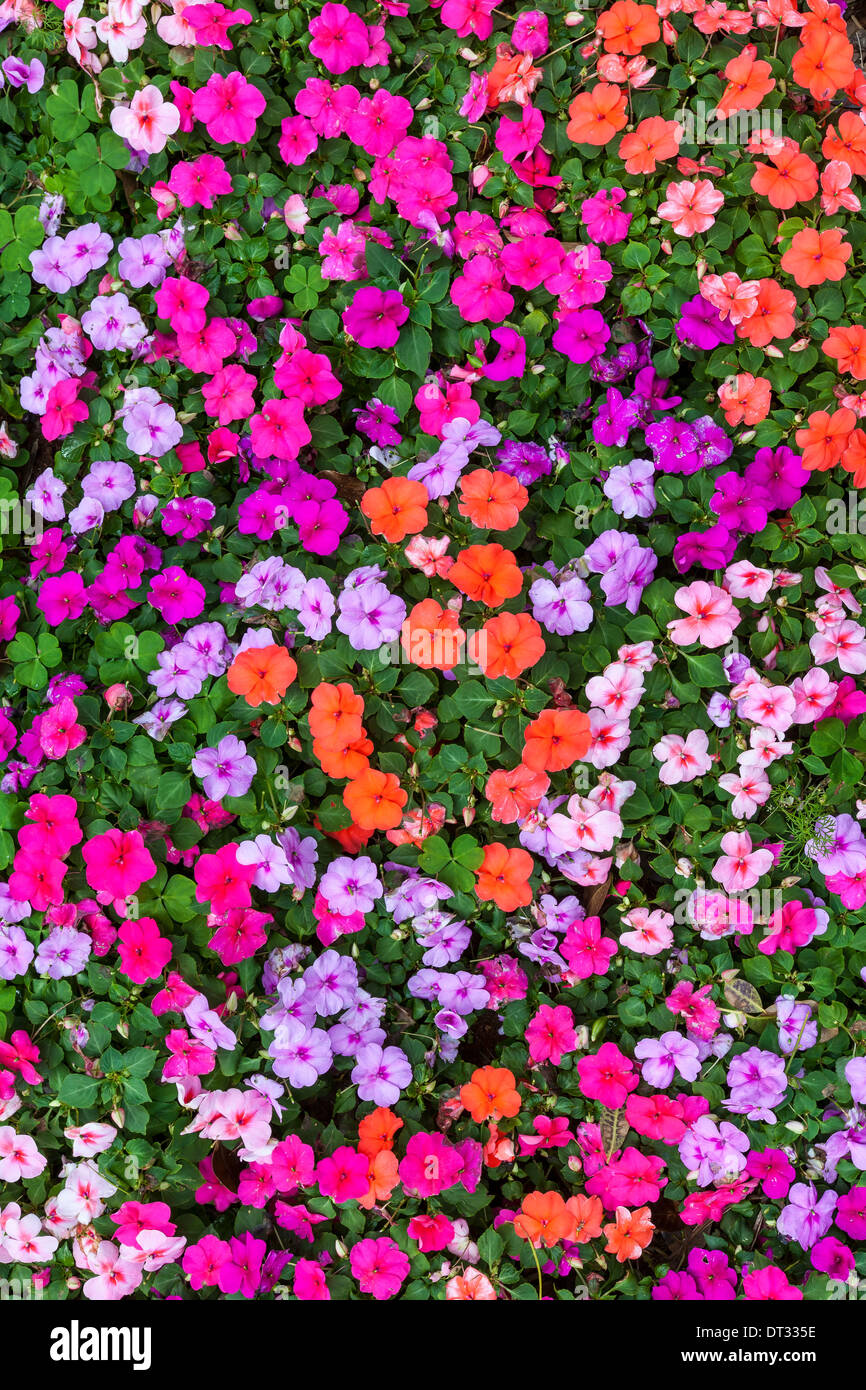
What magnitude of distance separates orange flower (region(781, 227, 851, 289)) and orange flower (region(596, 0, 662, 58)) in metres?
0.61

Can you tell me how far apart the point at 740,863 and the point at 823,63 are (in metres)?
1.98

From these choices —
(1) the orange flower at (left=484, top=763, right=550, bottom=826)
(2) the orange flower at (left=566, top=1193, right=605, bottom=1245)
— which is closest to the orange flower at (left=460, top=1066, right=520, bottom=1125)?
(2) the orange flower at (left=566, top=1193, right=605, bottom=1245)

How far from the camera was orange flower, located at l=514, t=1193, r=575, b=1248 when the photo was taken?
246 centimetres

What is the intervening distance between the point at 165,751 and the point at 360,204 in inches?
58.6

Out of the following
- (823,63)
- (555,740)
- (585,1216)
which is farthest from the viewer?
(823,63)

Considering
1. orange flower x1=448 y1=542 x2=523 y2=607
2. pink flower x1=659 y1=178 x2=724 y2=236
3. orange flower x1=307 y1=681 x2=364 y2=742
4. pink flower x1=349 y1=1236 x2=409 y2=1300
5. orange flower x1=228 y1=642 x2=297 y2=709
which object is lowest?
pink flower x1=349 y1=1236 x2=409 y2=1300

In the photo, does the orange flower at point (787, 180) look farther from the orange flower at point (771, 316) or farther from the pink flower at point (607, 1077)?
the pink flower at point (607, 1077)

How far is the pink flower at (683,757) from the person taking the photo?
8.26ft

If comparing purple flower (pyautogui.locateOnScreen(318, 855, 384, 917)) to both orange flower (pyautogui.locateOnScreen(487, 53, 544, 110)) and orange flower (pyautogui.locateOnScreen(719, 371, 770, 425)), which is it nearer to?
orange flower (pyautogui.locateOnScreen(719, 371, 770, 425))

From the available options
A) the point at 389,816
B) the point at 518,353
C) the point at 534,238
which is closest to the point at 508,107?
the point at 534,238

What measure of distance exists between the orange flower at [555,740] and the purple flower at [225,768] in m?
0.66

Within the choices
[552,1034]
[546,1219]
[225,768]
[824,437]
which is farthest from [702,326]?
[546,1219]

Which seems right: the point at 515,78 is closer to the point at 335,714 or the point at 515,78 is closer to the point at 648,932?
the point at 335,714

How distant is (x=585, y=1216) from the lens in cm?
248
